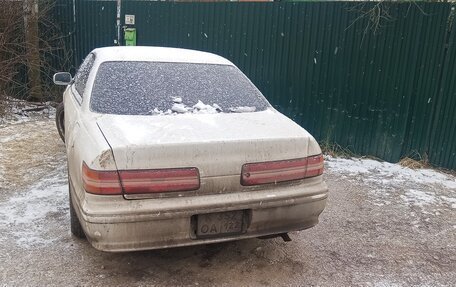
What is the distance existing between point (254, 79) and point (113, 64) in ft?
12.2

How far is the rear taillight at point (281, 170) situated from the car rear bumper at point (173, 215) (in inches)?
3.2

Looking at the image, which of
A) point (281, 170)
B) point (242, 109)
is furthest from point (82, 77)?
point (281, 170)

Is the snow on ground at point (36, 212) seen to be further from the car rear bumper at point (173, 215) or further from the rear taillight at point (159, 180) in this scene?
the rear taillight at point (159, 180)

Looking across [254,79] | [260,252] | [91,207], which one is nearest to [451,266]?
[260,252]

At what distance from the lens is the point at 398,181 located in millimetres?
5461

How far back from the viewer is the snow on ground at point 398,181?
16.1 feet

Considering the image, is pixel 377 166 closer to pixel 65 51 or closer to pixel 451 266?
pixel 451 266

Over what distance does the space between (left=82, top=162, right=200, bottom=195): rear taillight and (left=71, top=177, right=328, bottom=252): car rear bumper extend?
7 cm

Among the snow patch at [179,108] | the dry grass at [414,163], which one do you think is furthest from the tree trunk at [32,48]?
the dry grass at [414,163]

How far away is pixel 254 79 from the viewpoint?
725 cm

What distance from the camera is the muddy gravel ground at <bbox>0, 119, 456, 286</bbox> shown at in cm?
323

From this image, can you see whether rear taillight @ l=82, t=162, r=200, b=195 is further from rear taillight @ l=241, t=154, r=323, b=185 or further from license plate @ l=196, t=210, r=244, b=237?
rear taillight @ l=241, t=154, r=323, b=185

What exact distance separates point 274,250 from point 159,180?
1.42 metres

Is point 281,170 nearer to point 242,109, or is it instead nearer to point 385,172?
point 242,109
